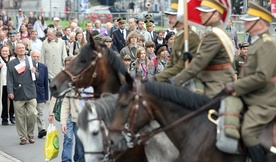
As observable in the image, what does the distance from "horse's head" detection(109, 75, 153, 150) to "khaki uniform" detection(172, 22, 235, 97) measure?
3.02 ft

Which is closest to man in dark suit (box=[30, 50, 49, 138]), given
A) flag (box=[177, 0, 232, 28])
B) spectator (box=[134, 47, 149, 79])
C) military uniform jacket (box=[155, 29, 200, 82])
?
spectator (box=[134, 47, 149, 79])

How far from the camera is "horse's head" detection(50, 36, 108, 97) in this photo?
10.1 metres

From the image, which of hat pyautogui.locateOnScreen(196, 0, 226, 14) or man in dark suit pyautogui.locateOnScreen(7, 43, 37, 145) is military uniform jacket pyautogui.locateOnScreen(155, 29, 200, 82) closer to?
hat pyautogui.locateOnScreen(196, 0, 226, 14)

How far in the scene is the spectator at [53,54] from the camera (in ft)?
69.7

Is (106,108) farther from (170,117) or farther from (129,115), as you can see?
(170,117)

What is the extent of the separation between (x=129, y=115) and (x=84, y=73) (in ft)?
6.76

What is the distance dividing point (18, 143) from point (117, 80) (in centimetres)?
715

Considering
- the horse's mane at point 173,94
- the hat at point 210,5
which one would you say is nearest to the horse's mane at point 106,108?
the horse's mane at point 173,94

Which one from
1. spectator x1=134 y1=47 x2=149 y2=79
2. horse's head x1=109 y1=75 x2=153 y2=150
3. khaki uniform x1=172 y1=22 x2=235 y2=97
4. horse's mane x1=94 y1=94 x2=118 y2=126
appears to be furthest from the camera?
spectator x1=134 y1=47 x2=149 y2=79

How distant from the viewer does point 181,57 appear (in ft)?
32.6

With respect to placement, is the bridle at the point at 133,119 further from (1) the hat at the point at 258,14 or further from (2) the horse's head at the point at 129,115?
(1) the hat at the point at 258,14

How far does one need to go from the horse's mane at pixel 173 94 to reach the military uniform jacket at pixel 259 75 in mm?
493

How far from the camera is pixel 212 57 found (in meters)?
9.03

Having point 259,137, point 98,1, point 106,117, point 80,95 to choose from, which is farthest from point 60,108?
point 98,1
